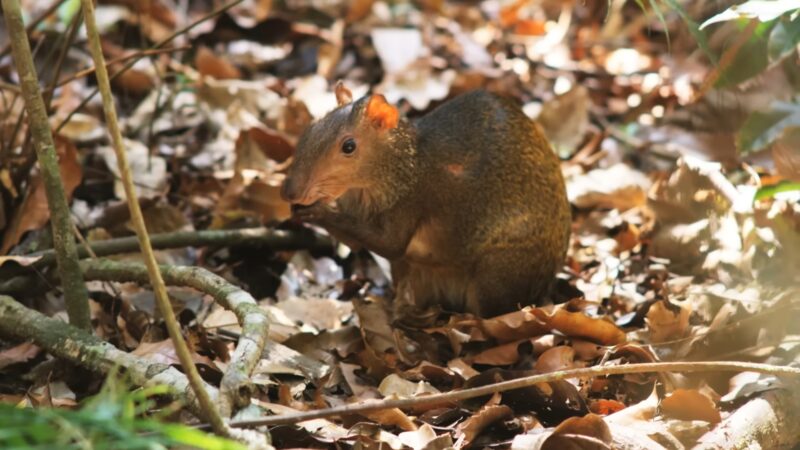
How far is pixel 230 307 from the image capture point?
12.1ft

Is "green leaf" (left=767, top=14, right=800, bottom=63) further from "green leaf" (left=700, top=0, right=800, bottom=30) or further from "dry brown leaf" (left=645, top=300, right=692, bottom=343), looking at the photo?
"dry brown leaf" (left=645, top=300, right=692, bottom=343)

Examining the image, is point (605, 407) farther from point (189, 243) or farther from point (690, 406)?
point (189, 243)

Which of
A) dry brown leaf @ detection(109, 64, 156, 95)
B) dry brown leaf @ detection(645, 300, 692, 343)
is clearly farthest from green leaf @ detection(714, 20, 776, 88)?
dry brown leaf @ detection(109, 64, 156, 95)

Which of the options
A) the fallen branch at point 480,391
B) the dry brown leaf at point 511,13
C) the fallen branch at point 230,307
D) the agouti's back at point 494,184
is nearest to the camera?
the fallen branch at point 480,391

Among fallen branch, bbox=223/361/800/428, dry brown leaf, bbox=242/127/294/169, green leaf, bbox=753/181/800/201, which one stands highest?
dry brown leaf, bbox=242/127/294/169

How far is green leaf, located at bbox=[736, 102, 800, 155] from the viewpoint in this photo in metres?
4.87

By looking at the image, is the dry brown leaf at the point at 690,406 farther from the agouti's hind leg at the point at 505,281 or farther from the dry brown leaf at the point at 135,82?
the dry brown leaf at the point at 135,82

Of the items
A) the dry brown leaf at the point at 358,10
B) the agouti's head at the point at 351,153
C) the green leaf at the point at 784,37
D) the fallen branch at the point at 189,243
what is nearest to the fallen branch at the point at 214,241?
the fallen branch at the point at 189,243

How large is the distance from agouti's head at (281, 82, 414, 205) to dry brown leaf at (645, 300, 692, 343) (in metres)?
1.37

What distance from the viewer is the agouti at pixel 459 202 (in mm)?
4805

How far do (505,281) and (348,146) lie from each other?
104 cm

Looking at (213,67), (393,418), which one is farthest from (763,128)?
(213,67)

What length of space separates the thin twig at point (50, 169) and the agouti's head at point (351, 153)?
42.8 inches

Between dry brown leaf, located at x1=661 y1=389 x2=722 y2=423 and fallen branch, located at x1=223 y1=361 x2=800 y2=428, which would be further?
dry brown leaf, located at x1=661 y1=389 x2=722 y2=423
